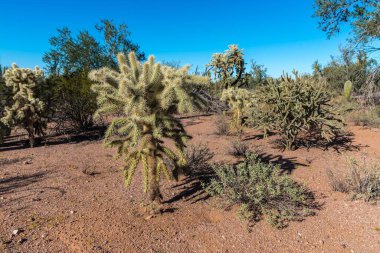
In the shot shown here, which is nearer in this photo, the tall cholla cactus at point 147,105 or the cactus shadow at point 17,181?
the tall cholla cactus at point 147,105

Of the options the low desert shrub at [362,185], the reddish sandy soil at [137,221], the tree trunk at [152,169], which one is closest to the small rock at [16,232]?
the reddish sandy soil at [137,221]

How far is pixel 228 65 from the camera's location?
551 inches

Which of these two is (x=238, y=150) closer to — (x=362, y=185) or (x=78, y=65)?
(x=362, y=185)

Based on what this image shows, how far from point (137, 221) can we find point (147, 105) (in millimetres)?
1553

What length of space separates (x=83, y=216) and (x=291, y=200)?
2.89 metres

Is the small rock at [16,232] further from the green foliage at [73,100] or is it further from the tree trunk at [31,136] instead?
the green foliage at [73,100]

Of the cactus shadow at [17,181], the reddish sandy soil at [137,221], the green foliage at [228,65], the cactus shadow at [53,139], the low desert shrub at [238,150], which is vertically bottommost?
the reddish sandy soil at [137,221]

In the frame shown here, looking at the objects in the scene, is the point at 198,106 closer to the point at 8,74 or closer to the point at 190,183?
the point at 190,183

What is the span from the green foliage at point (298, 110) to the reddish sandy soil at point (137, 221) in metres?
1.78

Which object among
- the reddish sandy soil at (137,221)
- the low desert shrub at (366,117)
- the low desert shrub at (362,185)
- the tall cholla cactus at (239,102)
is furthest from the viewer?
the tall cholla cactus at (239,102)

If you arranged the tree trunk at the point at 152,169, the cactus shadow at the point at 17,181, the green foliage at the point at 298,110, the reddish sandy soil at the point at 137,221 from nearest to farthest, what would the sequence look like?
the reddish sandy soil at the point at 137,221
the tree trunk at the point at 152,169
the cactus shadow at the point at 17,181
the green foliage at the point at 298,110

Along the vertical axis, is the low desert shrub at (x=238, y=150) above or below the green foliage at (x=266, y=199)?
above

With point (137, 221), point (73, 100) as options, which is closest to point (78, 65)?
point (73, 100)

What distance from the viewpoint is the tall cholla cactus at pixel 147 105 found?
3262 millimetres
